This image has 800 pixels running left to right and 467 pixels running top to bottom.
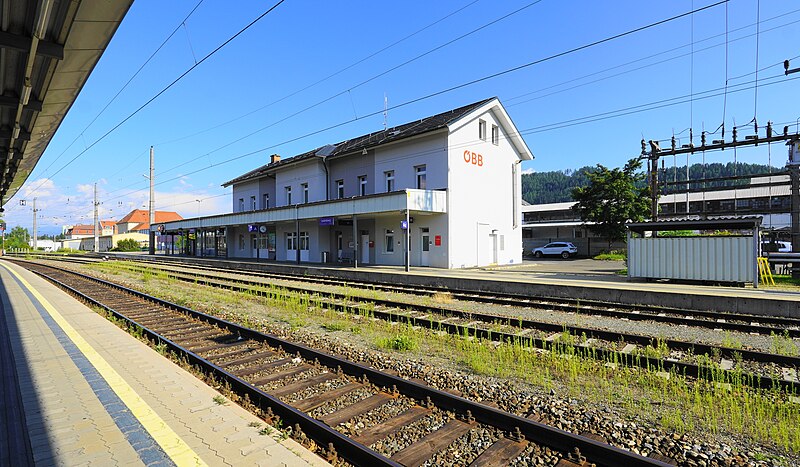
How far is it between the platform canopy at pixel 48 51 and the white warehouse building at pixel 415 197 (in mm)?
16370

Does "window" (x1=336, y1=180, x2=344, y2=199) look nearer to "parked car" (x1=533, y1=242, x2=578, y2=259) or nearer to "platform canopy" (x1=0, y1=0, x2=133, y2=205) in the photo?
"parked car" (x1=533, y1=242, x2=578, y2=259)

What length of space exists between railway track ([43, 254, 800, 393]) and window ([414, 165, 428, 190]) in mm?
17207

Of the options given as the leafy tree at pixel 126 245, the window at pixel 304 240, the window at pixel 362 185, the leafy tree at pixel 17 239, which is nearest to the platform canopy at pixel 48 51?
the window at pixel 362 185

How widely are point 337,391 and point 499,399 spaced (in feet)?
6.52

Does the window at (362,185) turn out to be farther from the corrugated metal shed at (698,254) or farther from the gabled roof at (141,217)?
the gabled roof at (141,217)

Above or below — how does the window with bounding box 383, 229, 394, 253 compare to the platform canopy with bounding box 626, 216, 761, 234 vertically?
below

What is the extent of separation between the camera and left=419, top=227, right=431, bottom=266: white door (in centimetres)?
2736

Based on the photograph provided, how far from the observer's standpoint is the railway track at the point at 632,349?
6.04 meters

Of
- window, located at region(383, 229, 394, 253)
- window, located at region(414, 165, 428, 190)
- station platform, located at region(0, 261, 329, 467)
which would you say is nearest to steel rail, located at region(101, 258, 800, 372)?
station platform, located at region(0, 261, 329, 467)

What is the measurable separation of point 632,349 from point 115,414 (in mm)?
7656

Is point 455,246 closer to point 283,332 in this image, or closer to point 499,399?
point 283,332

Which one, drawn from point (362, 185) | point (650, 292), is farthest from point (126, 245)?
point (650, 292)

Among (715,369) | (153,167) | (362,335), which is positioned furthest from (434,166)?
(153,167)

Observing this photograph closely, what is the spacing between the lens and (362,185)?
32.9 meters
